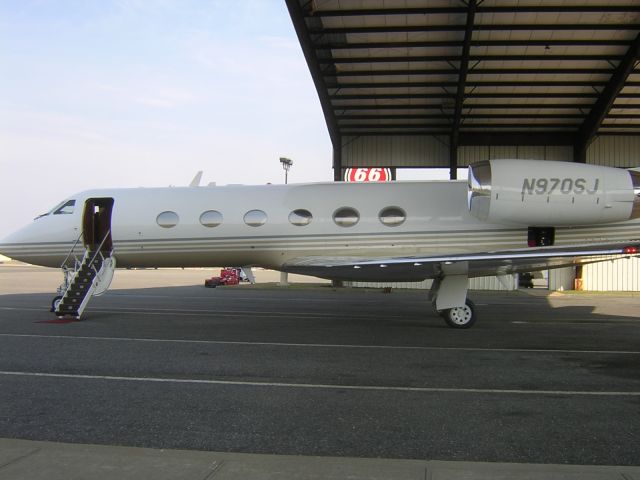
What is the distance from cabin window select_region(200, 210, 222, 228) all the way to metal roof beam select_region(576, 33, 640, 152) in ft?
45.0

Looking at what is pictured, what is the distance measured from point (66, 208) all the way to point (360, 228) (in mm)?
7456

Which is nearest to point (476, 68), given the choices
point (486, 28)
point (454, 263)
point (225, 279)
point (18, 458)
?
point (486, 28)

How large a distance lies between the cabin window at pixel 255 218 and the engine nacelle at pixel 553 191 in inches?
182

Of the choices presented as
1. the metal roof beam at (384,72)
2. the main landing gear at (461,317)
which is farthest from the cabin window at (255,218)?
the metal roof beam at (384,72)

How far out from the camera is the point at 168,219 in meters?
13.2

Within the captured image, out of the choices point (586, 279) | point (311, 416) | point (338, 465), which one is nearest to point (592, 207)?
point (311, 416)

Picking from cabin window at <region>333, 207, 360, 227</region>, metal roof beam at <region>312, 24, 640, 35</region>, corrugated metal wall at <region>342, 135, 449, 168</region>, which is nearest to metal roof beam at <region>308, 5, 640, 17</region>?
metal roof beam at <region>312, 24, 640, 35</region>

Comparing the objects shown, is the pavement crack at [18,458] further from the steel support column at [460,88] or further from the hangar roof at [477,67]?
the steel support column at [460,88]

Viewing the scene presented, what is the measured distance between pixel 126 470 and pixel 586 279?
1104 inches

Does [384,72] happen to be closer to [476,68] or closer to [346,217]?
[476,68]

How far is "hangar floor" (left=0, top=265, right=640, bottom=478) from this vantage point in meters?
4.61

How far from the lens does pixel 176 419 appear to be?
5195 mm

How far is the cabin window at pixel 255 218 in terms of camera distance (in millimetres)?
12703

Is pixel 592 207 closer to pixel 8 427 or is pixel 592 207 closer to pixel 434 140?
pixel 8 427
